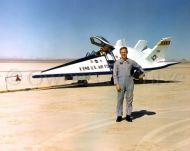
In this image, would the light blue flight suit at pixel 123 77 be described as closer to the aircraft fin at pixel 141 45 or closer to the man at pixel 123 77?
the man at pixel 123 77

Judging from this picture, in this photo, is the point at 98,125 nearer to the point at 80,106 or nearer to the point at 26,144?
the point at 26,144

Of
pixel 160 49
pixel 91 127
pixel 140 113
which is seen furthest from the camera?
pixel 160 49

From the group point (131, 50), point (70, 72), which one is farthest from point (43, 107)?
point (131, 50)

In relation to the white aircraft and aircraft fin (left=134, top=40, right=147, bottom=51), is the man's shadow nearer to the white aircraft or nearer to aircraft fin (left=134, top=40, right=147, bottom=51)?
the white aircraft

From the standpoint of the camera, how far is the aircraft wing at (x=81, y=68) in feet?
66.8

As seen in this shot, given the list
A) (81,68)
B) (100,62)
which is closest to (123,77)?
(81,68)

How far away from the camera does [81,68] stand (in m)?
21.0

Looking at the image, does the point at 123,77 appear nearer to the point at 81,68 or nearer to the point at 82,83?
the point at 81,68

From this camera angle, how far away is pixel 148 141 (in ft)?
24.5

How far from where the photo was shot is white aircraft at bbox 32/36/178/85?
811 inches

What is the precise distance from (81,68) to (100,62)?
1.46 meters

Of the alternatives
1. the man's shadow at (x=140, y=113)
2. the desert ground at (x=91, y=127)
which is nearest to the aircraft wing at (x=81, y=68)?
the desert ground at (x=91, y=127)

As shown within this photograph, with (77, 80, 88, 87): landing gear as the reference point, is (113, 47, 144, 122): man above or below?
above

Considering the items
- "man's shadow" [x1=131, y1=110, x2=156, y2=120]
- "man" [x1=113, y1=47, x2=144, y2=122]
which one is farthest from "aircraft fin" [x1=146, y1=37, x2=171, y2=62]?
"man" [x1=113, y1=47, x2=144, y2=122]
